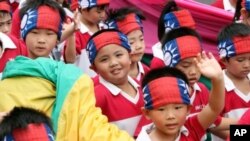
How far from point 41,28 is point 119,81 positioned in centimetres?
68

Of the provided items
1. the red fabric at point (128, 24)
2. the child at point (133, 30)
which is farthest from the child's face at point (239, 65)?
the red fabric at point (128, 24)

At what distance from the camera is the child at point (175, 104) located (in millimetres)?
3645

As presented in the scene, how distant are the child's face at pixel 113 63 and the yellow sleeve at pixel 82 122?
0.77 metres

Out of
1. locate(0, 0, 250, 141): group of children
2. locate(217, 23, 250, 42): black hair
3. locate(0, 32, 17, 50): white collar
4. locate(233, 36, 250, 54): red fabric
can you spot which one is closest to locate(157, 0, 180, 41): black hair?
locate(0, 0, 250, 141): group of children

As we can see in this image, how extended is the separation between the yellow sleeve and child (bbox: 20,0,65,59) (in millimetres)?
1196

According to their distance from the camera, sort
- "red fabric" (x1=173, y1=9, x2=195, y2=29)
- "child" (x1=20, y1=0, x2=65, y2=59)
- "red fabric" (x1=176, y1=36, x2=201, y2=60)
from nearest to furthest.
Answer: "red fabric" (x1=176, y1=36, x2=201, y2=60) → "child" (x1=20, y1=0, x2=65, y2=59) → "red fabric" (x1=173, y1=9, x2=195, y2=29)

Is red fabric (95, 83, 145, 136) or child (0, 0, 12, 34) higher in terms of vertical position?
child (0, 0, 12, 34)

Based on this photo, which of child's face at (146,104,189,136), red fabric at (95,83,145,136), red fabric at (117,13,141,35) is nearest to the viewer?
child's face at (146,104,189,136)

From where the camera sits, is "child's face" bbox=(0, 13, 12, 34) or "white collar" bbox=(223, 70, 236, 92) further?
"child's face" bbox=(0, 13, 12, 34)

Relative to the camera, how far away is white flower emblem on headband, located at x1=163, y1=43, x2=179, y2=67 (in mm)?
4266

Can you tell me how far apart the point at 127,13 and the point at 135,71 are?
0.53 meters

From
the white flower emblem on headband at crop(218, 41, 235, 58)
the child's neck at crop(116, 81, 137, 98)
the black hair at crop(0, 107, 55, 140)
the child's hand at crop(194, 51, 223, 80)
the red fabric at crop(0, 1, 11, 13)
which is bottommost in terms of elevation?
the child's neck at crop(116, 81, 137, 98)

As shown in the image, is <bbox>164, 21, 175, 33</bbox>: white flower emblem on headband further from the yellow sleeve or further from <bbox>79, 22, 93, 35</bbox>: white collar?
the yellow sleeve

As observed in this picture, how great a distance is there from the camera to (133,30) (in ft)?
16.0
